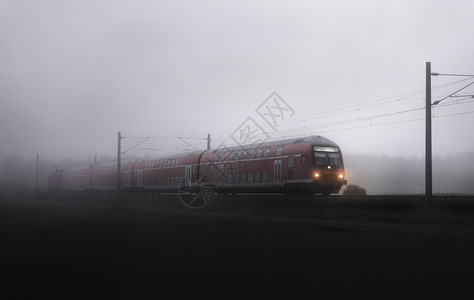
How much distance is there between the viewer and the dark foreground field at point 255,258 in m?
9.15

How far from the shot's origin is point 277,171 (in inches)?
1264

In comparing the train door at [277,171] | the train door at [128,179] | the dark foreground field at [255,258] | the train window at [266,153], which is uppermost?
the train window at [266,153]

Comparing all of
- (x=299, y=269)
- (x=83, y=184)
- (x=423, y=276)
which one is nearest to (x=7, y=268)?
(x=299, y=269)

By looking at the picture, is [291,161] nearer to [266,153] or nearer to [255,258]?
[266,153]

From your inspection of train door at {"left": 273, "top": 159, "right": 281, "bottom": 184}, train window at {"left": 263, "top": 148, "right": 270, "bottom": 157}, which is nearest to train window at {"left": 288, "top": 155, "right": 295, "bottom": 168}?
train door at {"left": 273, "top": 159, "right": 281, "bottom": 184}

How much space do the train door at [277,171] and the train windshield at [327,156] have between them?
9.34 ft

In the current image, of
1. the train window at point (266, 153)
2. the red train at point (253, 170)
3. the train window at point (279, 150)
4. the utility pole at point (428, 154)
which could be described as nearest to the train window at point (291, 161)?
the red train at point (253, 170)

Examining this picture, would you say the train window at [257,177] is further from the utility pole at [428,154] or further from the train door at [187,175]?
the utility pole at [428,154]

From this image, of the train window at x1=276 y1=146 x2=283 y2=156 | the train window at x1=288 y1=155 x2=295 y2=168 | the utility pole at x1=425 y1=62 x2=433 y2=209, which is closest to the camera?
the utility pole at x1=425 y1=62 x2=433 y2=209

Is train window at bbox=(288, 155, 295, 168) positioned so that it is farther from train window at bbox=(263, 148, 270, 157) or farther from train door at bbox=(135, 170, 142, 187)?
train door at bbox=(135, 170, 142, 187)

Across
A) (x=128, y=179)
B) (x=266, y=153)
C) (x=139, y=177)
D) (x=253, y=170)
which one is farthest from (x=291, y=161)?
(x=128, y=179)

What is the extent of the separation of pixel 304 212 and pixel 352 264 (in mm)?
14828

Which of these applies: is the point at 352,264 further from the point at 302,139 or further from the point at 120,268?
the point at 302,139

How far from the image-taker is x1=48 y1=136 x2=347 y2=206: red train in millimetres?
30188
